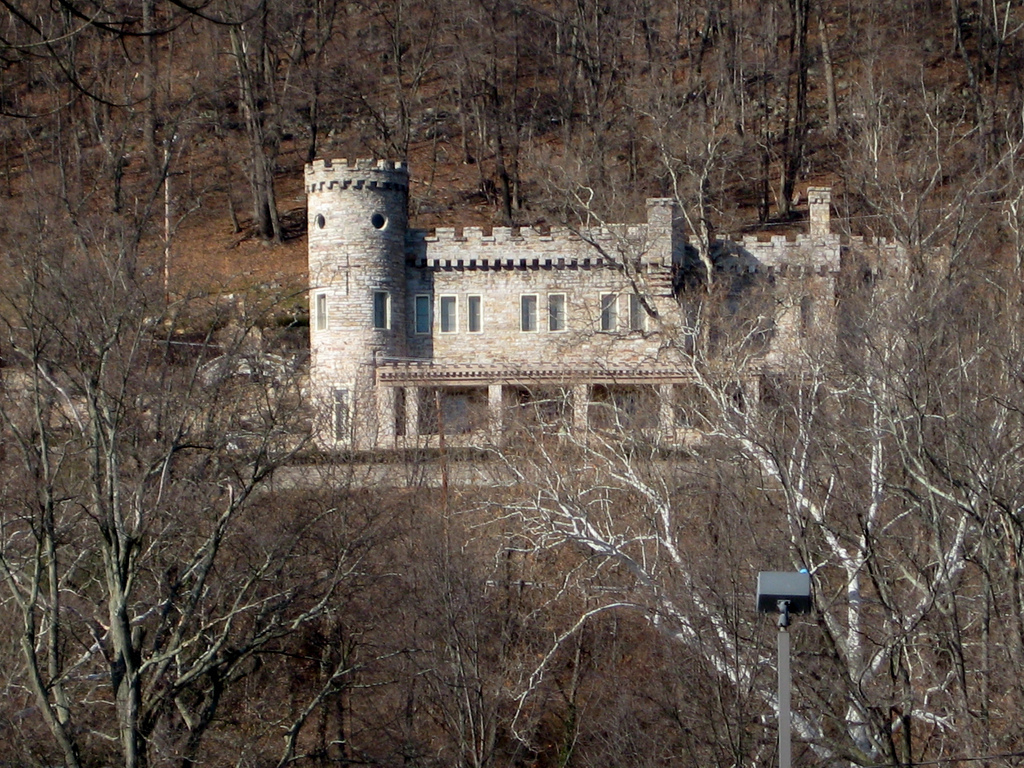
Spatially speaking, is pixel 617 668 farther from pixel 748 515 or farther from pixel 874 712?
pixel 874 712

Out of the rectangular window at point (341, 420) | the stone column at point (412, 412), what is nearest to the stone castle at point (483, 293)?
the stone column at point (412, 412)

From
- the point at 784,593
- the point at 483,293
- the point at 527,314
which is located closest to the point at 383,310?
the point at 483,293

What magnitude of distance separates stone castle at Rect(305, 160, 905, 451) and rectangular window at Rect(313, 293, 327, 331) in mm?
25

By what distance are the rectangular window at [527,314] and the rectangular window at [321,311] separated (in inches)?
195

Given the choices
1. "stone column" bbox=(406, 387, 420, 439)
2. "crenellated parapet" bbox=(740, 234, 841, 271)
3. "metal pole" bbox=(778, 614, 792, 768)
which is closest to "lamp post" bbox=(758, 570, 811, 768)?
"metal pole" bbox=(778, 614, 792, 768)

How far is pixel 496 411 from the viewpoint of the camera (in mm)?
30656

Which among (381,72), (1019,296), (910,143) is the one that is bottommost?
(1019,296)

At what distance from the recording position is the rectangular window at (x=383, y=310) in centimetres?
3497

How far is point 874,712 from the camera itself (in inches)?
549

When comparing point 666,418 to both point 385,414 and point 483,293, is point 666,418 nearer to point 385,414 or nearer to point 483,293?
point 385,414

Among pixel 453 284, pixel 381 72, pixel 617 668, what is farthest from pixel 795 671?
pixel 381 72

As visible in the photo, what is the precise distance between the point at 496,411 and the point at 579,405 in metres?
2.10

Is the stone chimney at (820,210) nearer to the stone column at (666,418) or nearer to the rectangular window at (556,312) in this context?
the rectangular window at (556,312)

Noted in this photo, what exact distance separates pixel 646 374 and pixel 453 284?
6.31m
